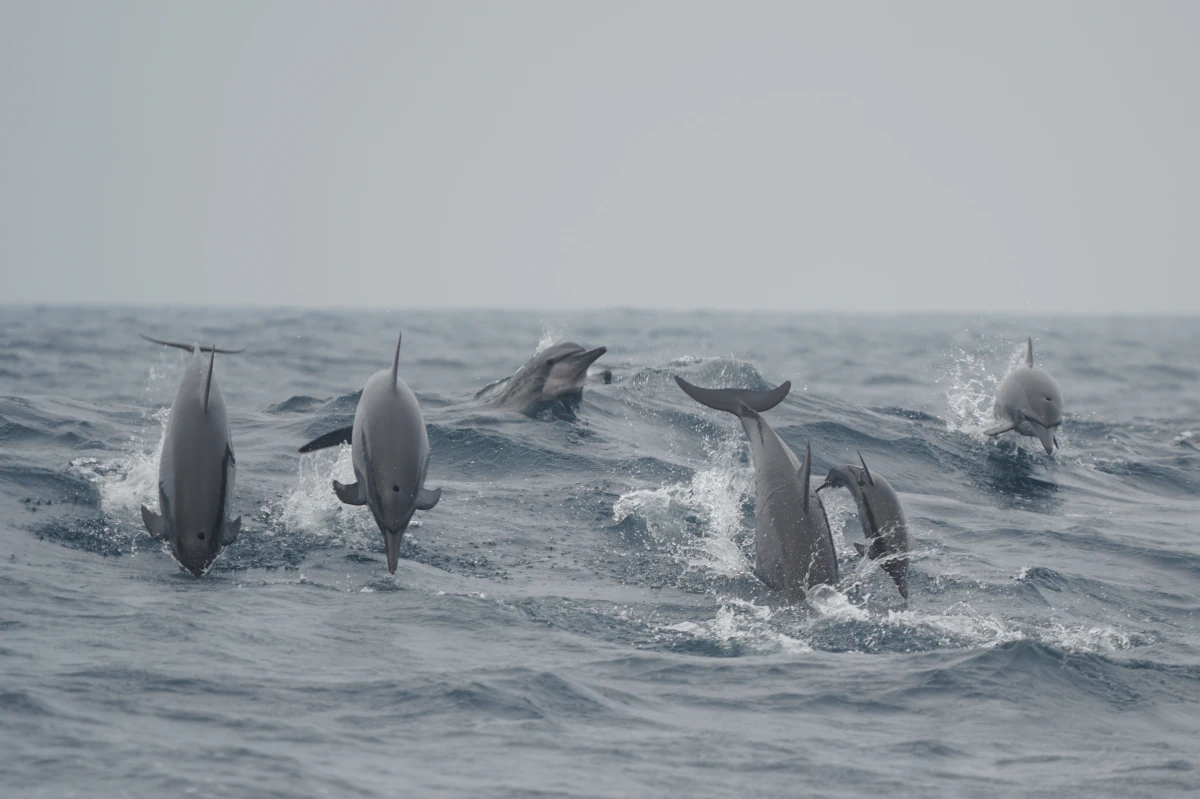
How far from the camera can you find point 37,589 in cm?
887

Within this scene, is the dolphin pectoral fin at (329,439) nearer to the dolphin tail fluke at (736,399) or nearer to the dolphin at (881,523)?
the dolphin tail fluke at (736,399)

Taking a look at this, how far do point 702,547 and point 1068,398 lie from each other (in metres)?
19.1

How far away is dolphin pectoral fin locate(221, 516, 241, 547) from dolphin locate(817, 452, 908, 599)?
455 centimetres

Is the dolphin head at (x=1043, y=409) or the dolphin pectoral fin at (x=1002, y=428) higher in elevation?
the dolphin head at (x=1043, y=409)

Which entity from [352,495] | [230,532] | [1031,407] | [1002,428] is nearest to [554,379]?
[1002,428]

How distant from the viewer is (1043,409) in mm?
16562

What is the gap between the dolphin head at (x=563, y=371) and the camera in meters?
16.7

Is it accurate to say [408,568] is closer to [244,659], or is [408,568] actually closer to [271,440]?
[244,659]

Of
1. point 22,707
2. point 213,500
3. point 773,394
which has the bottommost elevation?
point 22,707

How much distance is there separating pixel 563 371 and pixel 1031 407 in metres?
5.80

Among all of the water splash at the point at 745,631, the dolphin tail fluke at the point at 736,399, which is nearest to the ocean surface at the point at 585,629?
the water splash at the point at 745,631

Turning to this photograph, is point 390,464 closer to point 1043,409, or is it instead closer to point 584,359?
point 584,359

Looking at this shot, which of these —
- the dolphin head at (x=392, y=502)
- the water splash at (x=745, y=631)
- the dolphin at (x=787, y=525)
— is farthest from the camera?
the dolphin at (x=787, y=525)

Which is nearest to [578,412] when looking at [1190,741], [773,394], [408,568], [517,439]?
[517,439]
